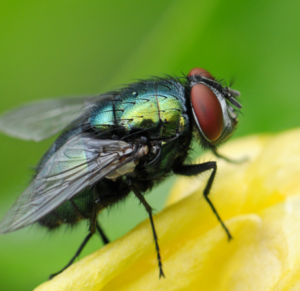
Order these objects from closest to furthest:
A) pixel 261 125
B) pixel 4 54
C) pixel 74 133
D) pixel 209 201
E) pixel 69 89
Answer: pixel 209 201 → pixel 74 133 → pixel 261 125 → pixel 4 54 → pixel 69 89

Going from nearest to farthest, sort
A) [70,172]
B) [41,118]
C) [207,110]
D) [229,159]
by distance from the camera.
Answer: [70,172], [207,110], [229,159], [41,118]

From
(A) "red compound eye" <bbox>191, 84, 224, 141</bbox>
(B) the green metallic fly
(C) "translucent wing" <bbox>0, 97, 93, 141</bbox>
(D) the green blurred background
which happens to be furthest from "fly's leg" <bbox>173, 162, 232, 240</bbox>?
(C) "translucent wing" <bbox>0, 97, 93, 141</bbox>

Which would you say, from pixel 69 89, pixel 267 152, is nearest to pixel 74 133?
pixel 267 152

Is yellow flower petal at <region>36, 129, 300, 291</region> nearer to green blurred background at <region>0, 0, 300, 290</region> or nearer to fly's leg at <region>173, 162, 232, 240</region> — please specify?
fly's leg at <region>173, 162, 232, 240</region>

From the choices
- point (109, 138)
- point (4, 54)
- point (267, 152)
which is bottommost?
point (267, 152)

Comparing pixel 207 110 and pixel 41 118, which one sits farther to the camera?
pixel 41 118

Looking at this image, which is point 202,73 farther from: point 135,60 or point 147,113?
point 135,60

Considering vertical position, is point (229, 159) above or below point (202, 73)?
below

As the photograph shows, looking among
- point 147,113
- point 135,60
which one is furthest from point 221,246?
point 135,60

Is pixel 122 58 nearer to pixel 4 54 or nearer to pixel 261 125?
pixel 4 54
